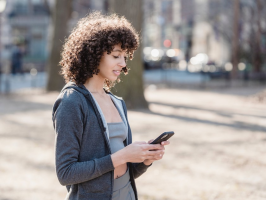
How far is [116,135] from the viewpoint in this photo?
2645mm

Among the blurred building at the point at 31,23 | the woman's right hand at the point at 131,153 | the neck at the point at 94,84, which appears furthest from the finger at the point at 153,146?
the blurred building at the point at 31,23

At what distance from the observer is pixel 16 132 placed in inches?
400

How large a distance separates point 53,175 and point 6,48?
132ft

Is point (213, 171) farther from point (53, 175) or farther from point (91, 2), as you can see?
point (91, 2)

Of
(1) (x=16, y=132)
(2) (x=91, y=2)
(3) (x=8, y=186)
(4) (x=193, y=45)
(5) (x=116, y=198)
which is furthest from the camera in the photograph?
(4) (x=193, y=45)

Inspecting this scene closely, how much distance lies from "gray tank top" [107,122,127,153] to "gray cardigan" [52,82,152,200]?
8 cm

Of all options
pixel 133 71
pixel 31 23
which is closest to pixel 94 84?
pixel 133 71

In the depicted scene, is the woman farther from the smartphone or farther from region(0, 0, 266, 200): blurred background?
region(0, 0, 266, 200): blurred background

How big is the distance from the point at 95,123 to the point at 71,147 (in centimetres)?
18

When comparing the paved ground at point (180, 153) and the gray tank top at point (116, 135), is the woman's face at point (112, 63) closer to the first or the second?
the gray tank top at point (116, 135)

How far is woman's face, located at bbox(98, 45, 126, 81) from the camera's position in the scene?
2.63 meters

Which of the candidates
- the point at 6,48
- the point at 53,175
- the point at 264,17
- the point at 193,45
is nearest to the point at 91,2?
the point at 6,48

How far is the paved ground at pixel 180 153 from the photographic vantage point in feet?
19.2

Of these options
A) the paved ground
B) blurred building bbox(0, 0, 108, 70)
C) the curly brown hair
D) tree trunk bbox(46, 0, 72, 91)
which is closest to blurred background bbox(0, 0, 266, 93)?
blurred building bbox(0, 0, 108, 70)
